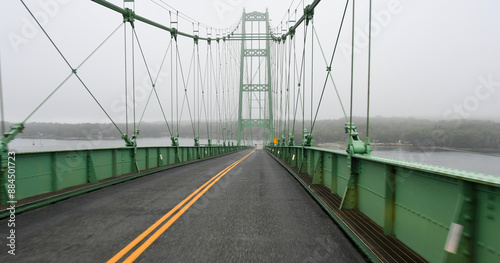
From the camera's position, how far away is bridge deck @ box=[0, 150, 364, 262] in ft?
12.9

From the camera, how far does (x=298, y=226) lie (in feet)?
17.4

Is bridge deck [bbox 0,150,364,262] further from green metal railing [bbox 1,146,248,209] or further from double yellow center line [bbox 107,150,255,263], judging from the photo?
green metal railing [bbox 1,146,248,209]

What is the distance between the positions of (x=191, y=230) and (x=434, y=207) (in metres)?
3.42

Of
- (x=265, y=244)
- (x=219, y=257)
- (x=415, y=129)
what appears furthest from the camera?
(x=415, y=129)

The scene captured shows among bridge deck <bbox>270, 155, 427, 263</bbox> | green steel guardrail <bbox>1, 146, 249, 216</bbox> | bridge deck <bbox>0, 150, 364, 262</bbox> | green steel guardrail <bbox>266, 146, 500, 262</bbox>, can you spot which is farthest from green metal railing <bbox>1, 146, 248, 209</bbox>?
green steel guardrail <bbox>266, 146, 500, 262</bbox>

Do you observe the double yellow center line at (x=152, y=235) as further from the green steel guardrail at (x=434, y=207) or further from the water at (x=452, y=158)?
the water at (x=452, y=158)

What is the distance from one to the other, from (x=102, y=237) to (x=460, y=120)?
731cm

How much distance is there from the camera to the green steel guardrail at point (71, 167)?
23.5 feet

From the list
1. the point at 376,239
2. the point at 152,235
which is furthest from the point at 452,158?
the point at 152,235

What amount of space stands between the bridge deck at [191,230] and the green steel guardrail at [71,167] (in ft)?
3.02

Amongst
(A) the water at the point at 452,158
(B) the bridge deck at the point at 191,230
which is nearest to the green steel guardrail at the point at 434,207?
(B) the bridge deck at the point at 191,230

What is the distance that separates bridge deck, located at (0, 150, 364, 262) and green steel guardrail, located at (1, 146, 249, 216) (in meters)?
0.92

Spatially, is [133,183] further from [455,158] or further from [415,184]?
[455,158]

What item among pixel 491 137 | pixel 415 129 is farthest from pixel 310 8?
pixel 491 137
